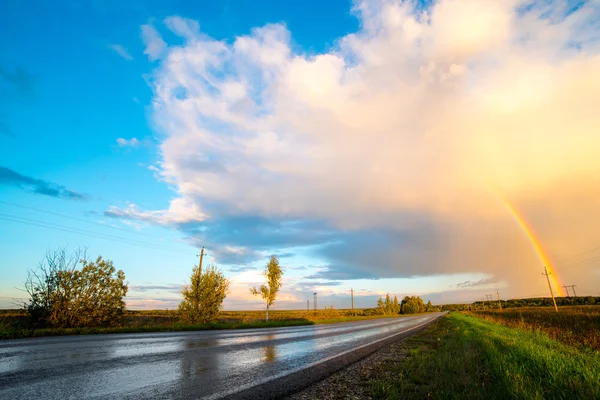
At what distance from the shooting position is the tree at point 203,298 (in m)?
26.6

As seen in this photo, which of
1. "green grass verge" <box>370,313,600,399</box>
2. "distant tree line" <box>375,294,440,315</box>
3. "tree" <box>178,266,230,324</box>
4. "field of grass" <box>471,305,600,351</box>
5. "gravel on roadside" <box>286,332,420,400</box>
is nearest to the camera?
"green grass verge" <box>370,313,600,399</box>

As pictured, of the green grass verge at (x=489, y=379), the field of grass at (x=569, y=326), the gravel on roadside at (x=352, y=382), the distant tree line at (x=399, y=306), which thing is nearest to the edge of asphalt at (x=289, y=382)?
the gravel on roadside at (x=352, y=382)

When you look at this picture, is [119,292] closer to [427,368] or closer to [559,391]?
[427,368]

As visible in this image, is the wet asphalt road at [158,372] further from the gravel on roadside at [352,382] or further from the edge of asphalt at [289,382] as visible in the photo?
the gravel on roadside at [352,382]

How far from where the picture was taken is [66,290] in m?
18.5

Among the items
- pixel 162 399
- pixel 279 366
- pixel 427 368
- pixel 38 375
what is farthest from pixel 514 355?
pixel 38 375

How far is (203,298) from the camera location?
89.4 feet

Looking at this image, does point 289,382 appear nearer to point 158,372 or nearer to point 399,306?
point 158,372

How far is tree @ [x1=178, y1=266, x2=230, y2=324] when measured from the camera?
26.6 metres

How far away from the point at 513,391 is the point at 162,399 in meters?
5.25

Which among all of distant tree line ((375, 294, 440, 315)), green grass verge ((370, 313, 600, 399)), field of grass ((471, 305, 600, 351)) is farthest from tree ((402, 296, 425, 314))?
green grass verge ((370, 313, 600, 399))

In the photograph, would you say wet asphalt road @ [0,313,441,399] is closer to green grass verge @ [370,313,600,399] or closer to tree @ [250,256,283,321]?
green grass verge @ [370,313,600,399]

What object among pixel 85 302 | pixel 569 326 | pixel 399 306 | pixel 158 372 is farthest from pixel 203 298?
pixel 399 306

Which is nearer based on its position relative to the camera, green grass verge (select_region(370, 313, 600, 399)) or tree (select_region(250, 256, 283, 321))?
green grass verge (select_region(370, 313, 600, 399))
